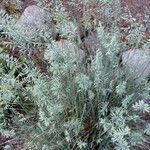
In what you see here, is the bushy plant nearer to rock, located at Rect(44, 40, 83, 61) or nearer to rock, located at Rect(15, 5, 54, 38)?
rock, located at Rect(44, 40, 83, 61)

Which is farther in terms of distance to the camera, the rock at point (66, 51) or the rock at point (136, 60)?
the rock at point (136, 60)

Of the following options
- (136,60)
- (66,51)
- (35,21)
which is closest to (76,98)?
(66,51)

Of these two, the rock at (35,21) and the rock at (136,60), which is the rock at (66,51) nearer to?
the rock at (35,21)

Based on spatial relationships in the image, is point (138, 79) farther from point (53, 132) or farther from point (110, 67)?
point (53, 132)

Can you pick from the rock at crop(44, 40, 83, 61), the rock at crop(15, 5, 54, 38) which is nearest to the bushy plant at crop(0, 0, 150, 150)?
the rock at crop(44, 40, 83, 61)

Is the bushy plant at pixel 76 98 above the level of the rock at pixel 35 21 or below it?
below

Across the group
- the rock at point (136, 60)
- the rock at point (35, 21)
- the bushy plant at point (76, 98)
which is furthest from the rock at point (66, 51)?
the rock at point (136, 60)

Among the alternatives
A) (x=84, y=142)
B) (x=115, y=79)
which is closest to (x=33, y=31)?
(x=115, y=79)

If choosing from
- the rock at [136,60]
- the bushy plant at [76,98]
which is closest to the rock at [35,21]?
the bushy plant at [76,98]
